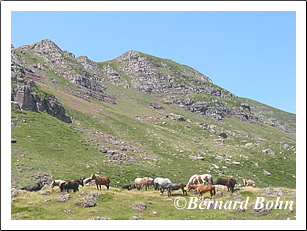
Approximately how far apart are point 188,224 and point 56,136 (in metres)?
56.2

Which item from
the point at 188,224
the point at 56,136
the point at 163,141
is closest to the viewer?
the point at 188,224

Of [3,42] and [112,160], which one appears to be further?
[112,160]

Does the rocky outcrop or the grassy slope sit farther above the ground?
the rocky outcrop

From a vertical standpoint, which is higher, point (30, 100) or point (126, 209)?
point (30, 100)

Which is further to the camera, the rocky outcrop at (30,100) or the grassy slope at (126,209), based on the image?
the rocky outcrop at (30,100)

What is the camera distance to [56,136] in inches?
2628

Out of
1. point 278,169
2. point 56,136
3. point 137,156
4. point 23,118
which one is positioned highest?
point 23,118

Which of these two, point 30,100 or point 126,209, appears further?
point 30,100

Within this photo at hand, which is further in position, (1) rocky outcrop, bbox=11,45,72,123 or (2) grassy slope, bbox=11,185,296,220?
(1) rocky outcrop, bbox=11,45,72,123

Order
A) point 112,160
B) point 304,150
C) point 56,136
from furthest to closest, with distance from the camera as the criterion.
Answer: point 56,136, point 112,160, point 304,150

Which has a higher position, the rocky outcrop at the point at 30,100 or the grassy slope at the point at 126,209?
the rocky outcrop at the point at 30,100

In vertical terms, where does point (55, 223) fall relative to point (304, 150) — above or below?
below

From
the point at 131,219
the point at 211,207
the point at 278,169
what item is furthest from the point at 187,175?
the point at 131,219

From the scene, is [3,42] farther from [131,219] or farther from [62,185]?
[131,219]
